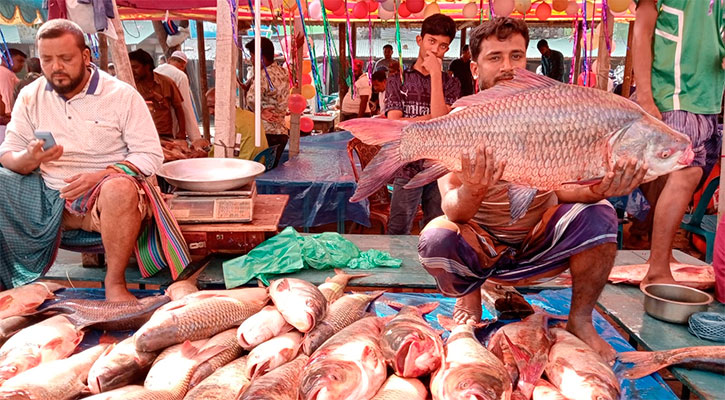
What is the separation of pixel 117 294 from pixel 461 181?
2.28 m

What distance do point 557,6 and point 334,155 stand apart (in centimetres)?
469

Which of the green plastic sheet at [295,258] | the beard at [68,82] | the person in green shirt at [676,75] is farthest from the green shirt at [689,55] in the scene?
the beard at [68,82]

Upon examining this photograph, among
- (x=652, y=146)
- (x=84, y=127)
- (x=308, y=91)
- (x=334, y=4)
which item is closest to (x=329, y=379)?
(x=652, y=146)

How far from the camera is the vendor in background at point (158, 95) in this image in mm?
6973

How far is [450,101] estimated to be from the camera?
Answer: 4.86 metres

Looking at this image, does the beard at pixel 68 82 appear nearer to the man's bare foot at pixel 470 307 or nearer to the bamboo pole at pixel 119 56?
the bamboo pole at pixel 119 56

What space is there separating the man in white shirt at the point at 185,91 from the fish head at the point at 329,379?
5282 mm

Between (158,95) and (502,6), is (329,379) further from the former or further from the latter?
(502,6)

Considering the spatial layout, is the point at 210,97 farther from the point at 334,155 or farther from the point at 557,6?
the point at 557,6

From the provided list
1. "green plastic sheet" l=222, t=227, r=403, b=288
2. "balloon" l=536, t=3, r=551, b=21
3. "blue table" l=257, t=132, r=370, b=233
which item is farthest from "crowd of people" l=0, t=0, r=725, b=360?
"balloon" l=536, t=3, r=551, b=21

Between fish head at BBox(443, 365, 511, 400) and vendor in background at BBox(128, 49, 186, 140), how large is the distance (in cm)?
616

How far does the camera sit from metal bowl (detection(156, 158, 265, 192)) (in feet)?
A: 13.1

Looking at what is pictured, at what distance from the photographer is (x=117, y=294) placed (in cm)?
345

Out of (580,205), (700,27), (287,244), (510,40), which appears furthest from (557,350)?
(700,27)
